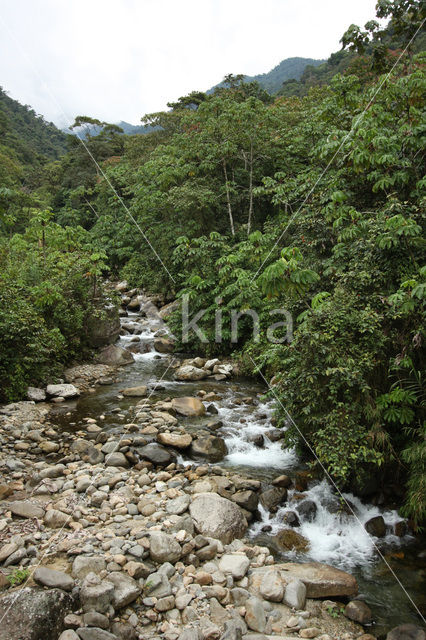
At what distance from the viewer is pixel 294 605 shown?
353 cm

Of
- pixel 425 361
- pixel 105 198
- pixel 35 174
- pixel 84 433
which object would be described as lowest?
pixel 84 433

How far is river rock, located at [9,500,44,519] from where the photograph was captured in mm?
4305

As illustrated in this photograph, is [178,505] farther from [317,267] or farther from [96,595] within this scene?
[317,267]

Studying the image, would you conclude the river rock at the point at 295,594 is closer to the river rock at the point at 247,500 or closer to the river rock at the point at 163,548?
the river rock at the point at 163,548

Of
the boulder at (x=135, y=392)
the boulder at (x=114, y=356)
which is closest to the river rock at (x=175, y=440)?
the boulder at (x=135, y=392)

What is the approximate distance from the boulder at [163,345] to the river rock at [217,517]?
840 cm

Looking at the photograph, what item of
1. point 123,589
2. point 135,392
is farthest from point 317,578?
point 135,392

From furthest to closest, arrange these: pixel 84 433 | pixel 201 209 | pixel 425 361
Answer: pixel 201 209 → pixel 84 433 → pixel 425 361

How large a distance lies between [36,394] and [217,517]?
547cm

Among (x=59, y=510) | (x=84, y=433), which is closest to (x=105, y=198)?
(x=84, y=433)

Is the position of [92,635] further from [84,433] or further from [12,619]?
[84,433]

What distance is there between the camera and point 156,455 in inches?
235

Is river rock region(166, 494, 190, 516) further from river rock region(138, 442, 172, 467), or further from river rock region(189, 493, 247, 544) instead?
river rock region(138, 442, 172, 467)

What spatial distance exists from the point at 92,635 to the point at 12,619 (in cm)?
63
